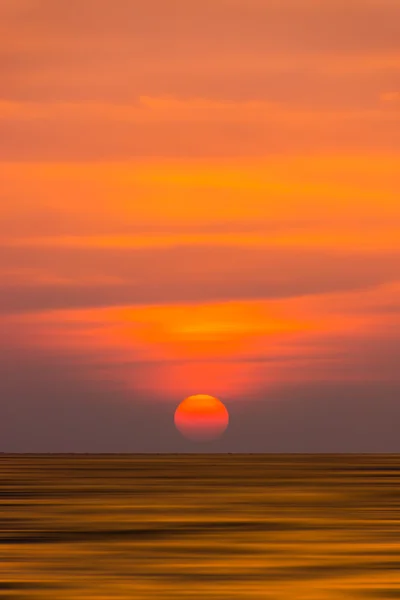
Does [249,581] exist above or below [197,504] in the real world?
below

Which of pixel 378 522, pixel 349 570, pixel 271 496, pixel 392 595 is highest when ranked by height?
pixel 271 496

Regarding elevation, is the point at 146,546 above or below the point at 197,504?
below

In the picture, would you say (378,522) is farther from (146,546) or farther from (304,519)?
(146,546)

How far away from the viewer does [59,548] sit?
43.3m

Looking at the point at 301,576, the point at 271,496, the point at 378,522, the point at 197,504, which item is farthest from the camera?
the point at 271,496

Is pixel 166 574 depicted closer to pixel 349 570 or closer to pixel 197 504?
pixel 349 570

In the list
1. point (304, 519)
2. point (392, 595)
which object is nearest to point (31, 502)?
point (304, 519)

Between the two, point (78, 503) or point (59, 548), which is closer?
point (59, 548)

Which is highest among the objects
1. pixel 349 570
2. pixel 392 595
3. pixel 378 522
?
pixel 378 522

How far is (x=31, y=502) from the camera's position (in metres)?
69.6

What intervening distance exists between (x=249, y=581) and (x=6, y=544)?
12466 mm

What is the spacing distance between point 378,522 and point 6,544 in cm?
1747

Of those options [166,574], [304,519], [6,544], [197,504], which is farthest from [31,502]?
[166,574]

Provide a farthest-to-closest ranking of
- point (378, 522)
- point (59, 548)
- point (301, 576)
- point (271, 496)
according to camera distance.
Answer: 1. point (271, 496)
2. point (378, 522)
3. point (59, 548)
4. point (301, 576)
